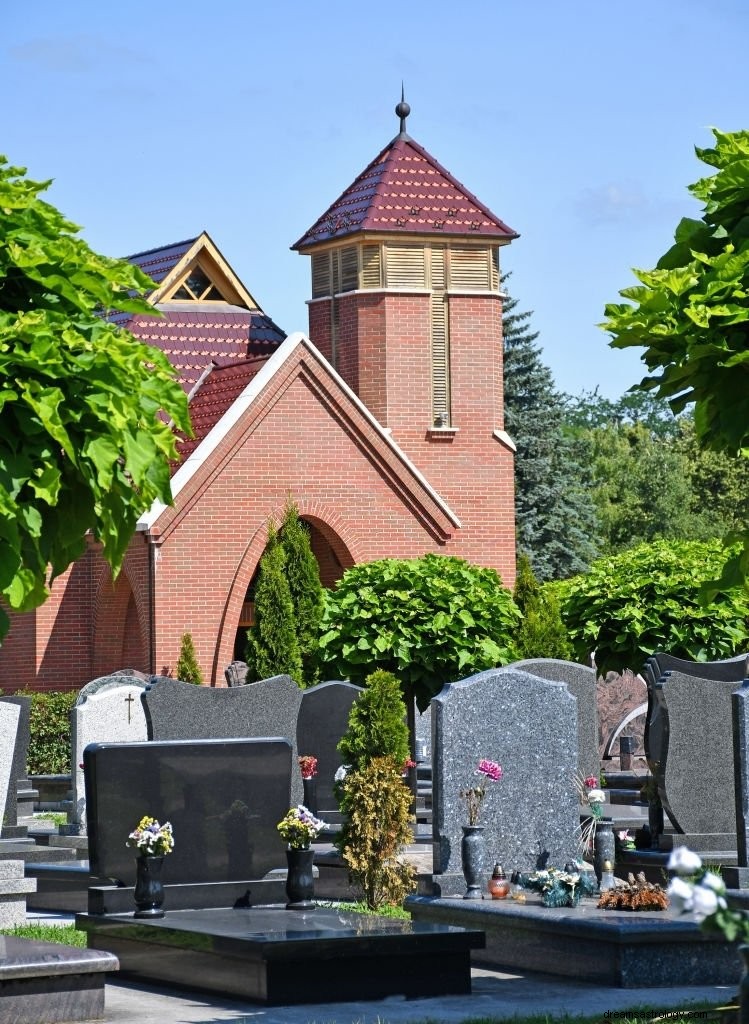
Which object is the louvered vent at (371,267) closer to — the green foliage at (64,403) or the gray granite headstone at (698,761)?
the gray granite headstone at (698,761)

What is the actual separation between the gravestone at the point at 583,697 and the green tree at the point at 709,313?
1011cm

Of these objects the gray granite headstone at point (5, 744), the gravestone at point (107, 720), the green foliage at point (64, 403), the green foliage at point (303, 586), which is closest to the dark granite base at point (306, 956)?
the gray granite headstone at point (5, 744)

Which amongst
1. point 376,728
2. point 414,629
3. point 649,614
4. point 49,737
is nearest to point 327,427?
point 49,737

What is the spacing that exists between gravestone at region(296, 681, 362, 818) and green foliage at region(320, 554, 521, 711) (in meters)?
2.74

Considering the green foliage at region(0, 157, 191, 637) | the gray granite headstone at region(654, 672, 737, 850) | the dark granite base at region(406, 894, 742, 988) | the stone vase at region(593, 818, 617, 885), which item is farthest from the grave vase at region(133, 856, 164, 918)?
the gray granite headstone at region(654, 672, 737, 850)

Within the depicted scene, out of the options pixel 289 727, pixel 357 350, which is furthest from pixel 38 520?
pixel 357 350

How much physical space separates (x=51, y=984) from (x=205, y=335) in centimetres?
2592

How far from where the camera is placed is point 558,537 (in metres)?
51.4

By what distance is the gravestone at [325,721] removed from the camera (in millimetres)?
19203

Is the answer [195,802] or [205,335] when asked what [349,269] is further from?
[195,802]

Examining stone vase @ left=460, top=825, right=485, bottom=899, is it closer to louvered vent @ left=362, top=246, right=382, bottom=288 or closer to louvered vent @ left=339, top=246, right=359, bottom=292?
louvered vent @ left=362, top=246, right=382, bottom=288

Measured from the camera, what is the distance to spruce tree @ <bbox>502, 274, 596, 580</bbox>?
50.5 meters

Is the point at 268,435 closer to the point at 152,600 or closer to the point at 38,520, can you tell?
the point at 152,600

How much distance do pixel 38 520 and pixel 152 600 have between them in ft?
70.2
